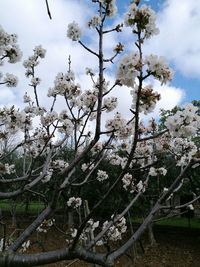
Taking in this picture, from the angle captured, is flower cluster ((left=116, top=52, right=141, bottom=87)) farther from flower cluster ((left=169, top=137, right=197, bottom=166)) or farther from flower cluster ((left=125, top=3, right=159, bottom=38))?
flower cluster ((left=169, top=137, right=197, bottom=166))

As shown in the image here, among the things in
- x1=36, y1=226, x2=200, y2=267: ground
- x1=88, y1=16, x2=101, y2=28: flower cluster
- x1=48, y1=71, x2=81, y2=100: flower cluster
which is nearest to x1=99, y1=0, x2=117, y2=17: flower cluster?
x1=88, y1=16, x2=101, y2=28: flower cluster

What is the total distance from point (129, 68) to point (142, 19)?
250mm

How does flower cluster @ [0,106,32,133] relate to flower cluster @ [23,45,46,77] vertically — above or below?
below

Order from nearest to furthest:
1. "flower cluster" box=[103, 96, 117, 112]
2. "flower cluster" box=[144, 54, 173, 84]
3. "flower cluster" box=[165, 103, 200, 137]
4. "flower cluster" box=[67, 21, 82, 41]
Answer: "flower cluster" box=[144, 54, 173, 84]
"flower cluster" box=[165, 103, 200, 137]
"flower cluster" box=[67, 21, 82, 41]
"flower cluster" box=[103, 96, 117, 112]

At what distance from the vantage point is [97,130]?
7.39 feet

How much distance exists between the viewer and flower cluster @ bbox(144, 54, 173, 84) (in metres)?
2.00

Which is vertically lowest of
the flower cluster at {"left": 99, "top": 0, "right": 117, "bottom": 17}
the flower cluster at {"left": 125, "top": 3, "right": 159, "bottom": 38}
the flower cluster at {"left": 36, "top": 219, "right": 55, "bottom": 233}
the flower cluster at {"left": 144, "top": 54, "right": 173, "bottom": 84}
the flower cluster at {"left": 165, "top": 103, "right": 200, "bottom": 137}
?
the flower cluster at {"left": 36, "top": 219, "right": 55, "bottom": 233}

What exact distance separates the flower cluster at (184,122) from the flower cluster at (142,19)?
18.7 inches

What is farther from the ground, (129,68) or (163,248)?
(129,68)

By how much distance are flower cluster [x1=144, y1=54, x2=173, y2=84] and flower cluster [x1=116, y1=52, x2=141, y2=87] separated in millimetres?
52

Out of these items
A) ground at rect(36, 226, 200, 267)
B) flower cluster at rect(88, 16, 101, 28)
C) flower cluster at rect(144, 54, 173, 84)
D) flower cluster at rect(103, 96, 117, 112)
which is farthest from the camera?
ground at rect(36, 226, 200, 267)

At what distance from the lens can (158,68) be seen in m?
2.00

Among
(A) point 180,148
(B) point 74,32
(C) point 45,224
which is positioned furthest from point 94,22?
(C) point 45,224

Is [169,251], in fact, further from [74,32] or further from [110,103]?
[74,32]
